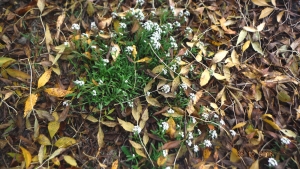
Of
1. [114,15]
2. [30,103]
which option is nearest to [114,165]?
[30,103]

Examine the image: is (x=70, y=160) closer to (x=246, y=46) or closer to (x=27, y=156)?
(x=27, y=156)

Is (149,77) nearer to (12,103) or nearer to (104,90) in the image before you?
(104,90)

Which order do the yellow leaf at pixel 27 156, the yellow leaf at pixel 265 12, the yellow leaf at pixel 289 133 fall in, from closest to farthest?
the yellow leaf at pixel 27 156 → the yellow leaf at pixel 289 133 → the yellow leaf at pixel 265 12

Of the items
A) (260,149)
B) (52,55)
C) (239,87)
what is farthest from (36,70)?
(260,149)

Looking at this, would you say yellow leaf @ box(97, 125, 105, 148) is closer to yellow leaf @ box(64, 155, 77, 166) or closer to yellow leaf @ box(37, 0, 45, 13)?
yellow leaf @ box(64, 155, 77, 166)

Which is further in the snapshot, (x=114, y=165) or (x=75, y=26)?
(x=75, y=26)

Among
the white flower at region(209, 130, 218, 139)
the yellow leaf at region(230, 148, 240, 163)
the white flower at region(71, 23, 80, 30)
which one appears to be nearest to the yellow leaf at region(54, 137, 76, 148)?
the white flower at region(71, 23, 80, 30)

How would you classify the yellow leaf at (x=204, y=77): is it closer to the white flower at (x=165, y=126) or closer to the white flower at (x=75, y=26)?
the white flower at (x=165, y=126)

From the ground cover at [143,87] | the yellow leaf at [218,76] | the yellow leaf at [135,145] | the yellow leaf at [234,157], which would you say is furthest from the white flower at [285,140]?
the yellow leaf at [135,145]
